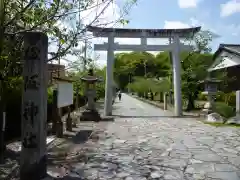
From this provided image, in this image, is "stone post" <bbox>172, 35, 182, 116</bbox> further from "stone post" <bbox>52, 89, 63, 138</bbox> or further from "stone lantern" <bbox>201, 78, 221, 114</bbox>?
"stone post" <bbox>52, 89, 63, 138</bbox>

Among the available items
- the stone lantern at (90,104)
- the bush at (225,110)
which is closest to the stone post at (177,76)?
the bush at (225,110)

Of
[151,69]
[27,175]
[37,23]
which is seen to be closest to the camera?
[27,175]

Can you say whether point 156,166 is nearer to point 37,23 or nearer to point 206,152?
point 206,152

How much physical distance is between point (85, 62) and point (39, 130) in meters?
3.11

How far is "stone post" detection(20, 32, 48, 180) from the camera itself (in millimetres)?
5863

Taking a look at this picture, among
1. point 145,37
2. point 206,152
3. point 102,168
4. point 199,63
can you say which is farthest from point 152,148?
point 199,63

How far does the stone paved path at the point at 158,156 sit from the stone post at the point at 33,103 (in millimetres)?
918

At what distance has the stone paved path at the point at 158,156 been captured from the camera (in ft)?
21.2

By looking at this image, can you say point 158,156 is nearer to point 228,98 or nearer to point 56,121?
point 56,121

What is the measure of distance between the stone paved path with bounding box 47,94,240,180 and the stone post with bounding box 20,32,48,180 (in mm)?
918

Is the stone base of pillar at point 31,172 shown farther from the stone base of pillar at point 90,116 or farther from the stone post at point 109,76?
the stone post at point 109,76

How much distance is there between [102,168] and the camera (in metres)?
6.93

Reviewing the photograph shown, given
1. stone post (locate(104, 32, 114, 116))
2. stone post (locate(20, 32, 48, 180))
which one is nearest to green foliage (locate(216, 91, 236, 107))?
stone post (locate(104, 32, 114, 116))

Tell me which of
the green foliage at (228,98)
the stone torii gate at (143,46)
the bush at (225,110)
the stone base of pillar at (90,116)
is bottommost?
the stone base of pillar at (90,116)
